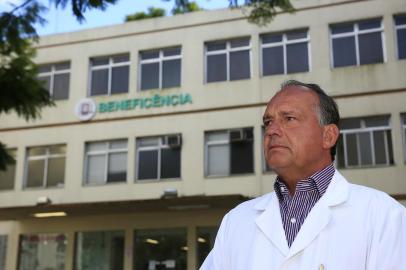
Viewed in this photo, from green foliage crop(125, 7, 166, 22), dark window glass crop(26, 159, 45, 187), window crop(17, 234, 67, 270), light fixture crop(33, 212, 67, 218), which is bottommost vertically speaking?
window crop(17, 234, 67, 270)

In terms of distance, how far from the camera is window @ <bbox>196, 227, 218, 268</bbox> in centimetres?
1795

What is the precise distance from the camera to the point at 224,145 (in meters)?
18.3

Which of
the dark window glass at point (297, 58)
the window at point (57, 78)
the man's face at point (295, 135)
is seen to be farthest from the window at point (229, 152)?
the man's face at point (295, 135)

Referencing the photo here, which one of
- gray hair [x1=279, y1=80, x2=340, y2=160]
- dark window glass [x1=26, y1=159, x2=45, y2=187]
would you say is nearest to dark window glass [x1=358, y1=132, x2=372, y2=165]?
dark window glass [x1=26, y1=159, x2=45, y2=187]

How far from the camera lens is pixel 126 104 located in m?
19.9

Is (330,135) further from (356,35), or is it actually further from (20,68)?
(356,35)

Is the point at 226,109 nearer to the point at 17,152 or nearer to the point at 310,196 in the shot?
the point at 17,152

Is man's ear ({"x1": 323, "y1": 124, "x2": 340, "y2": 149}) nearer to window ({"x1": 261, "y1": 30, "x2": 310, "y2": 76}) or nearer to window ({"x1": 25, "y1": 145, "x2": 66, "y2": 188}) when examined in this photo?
window ({"x1": 261, "y1": 30, "x2": 310, "y2": 76})

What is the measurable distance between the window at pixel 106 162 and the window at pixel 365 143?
7.04 metres

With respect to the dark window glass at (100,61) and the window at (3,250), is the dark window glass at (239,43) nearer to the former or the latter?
the dark window glass at (100,61)

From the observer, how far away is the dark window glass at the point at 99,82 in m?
20.6

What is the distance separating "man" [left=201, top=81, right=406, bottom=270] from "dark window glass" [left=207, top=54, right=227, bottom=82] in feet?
55.8

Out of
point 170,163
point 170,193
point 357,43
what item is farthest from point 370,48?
point 170,193

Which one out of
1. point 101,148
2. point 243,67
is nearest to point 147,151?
point 101,148
